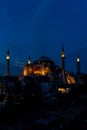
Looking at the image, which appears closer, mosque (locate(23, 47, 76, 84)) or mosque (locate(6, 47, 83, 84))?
mosque (locate(6, 47, 83, 84))

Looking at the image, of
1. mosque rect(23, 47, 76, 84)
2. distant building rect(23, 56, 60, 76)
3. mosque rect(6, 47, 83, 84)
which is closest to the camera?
mosque rect(6, 47, 83, 84)

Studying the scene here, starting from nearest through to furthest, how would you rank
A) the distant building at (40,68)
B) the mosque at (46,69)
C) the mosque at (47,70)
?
the mosque at (47,70), the mosque at (46,69), the distant building at (40,68)

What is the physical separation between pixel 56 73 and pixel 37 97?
3399cm

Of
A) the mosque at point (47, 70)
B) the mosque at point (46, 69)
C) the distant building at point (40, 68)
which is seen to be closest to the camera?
the mosque at point (47, 70)

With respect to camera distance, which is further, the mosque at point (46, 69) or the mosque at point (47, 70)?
the mosque at point (46, 69)

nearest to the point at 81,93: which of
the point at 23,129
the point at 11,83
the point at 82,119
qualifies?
the point at 11,83

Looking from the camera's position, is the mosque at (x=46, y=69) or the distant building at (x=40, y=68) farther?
the distant building at (x=40, y=68)

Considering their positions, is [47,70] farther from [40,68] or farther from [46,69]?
[40,68]

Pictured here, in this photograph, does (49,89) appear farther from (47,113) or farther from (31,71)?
(47,113)

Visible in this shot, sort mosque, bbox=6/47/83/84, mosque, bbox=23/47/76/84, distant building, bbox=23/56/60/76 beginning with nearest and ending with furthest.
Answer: mosque, bbox=6/47/83/84, mosque, bbox=23/47/76/84, distant building, bbox=23/56/60/76

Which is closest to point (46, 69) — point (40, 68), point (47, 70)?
point (47, 70)

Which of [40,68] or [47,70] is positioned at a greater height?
[40,68]

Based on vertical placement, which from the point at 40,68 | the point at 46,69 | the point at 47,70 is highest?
the point at 40,68

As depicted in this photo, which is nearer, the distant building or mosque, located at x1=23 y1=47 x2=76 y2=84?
mosque, located at x1=23 y1=47 x2=76 y2=84
